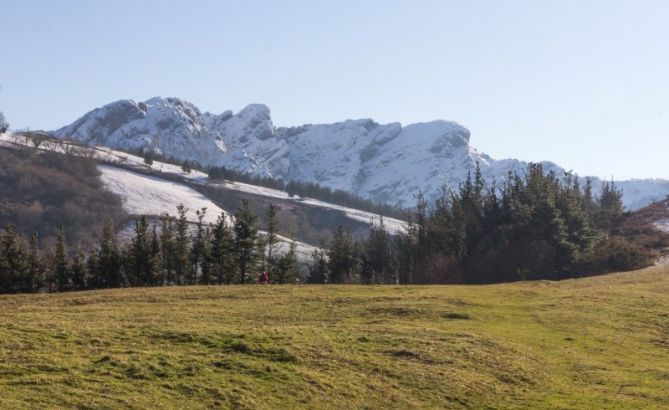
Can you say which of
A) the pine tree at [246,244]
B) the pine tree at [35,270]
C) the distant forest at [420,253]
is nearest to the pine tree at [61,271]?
the distant forest at [420,253]

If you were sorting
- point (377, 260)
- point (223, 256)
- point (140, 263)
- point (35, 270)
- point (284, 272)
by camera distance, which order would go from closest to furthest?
point (140, 263) < point (35, 270) < point (223, 256) < point (284, 272) < point (377, 260)

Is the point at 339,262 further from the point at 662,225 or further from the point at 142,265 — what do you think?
the point at 662,225

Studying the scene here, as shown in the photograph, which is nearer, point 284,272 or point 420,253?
point 284,272

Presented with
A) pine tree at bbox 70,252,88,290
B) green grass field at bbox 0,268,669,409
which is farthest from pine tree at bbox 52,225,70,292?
green grass field at bbox 0,268,669,409

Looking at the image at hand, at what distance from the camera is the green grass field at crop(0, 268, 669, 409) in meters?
25.6

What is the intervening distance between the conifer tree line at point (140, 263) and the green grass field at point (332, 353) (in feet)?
133

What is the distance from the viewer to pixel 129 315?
41.9m

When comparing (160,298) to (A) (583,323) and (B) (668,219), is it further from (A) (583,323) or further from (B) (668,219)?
(B) (668,219)

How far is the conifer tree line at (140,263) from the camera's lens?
90.9 m

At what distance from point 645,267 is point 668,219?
42331mm

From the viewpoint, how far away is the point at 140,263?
9125cm

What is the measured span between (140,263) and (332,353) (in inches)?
2523

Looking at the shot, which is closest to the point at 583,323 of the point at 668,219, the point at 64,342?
the point at 64,342

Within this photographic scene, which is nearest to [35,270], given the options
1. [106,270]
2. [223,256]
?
[106,270]
